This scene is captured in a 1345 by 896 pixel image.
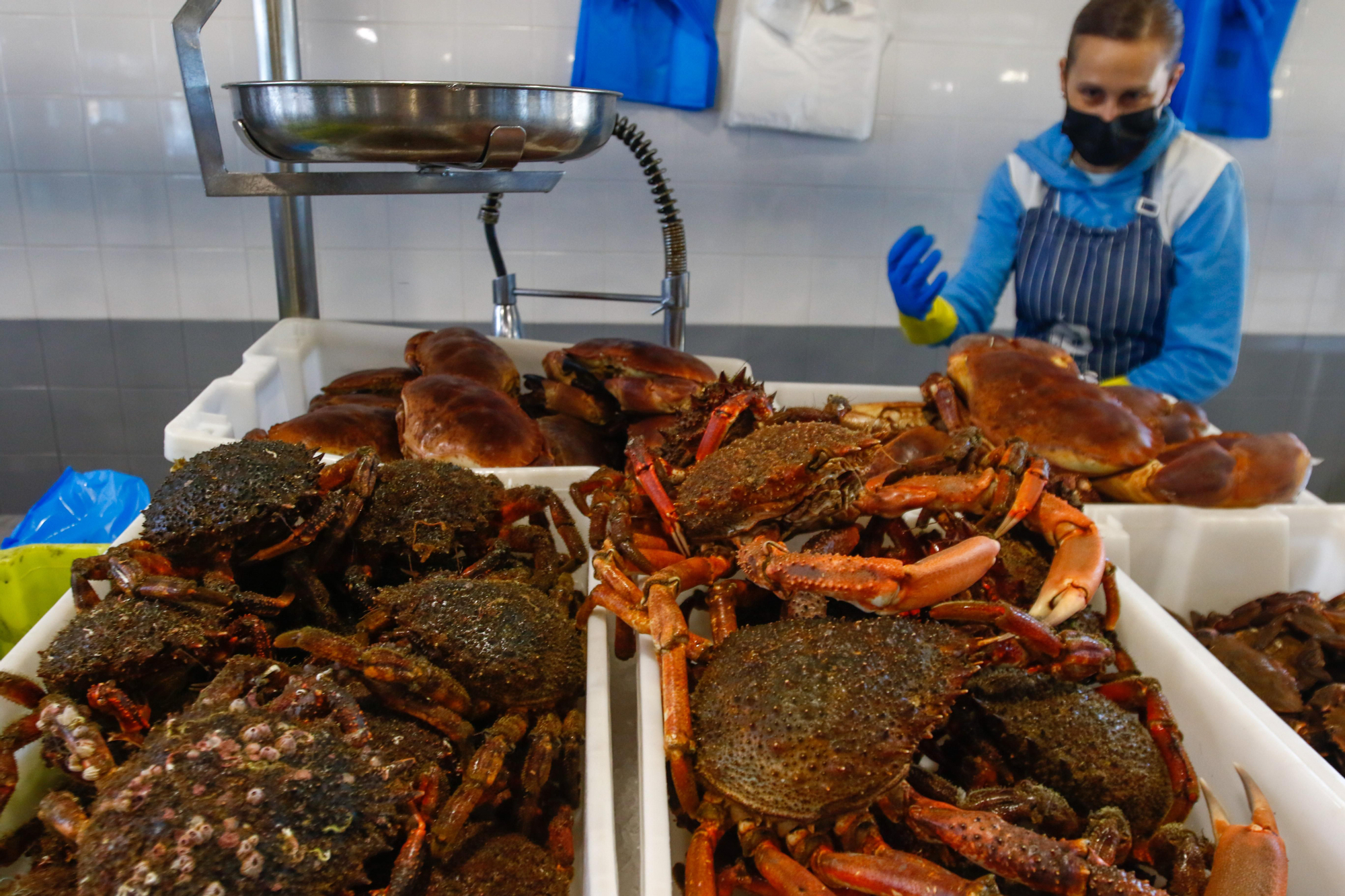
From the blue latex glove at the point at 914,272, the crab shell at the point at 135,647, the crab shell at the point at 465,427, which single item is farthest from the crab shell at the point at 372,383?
the blue latex glove at the point at 914,272

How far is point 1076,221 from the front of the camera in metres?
2.39

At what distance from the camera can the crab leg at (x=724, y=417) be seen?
134 centimetres

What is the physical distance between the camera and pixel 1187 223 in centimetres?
227

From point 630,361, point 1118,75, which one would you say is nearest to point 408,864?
point 630,361

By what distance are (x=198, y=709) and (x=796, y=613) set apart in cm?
60

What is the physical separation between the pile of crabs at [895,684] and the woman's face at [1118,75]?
125 cm

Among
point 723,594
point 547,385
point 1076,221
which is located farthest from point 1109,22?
point 723,594

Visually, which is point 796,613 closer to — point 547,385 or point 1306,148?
point 547,385

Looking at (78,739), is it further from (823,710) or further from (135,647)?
(823,710)

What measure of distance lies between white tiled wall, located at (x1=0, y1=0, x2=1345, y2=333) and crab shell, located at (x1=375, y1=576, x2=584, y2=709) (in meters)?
2.28

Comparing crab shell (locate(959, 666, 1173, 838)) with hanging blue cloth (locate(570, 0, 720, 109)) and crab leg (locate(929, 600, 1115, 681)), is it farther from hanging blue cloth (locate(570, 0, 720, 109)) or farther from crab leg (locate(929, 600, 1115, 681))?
hanging blue cloth (locate(570, 0, 720, 109))

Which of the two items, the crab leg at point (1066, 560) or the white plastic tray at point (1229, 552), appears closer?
the crab leg at point (1066, 560)

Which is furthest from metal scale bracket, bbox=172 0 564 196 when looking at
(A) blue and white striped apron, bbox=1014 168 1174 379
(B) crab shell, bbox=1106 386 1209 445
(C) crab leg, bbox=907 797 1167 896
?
(A) blue and white striped apron, bbox=1014 168 1174 379

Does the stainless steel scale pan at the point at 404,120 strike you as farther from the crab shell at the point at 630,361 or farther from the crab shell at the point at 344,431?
the crab shell at the point at 630,361
